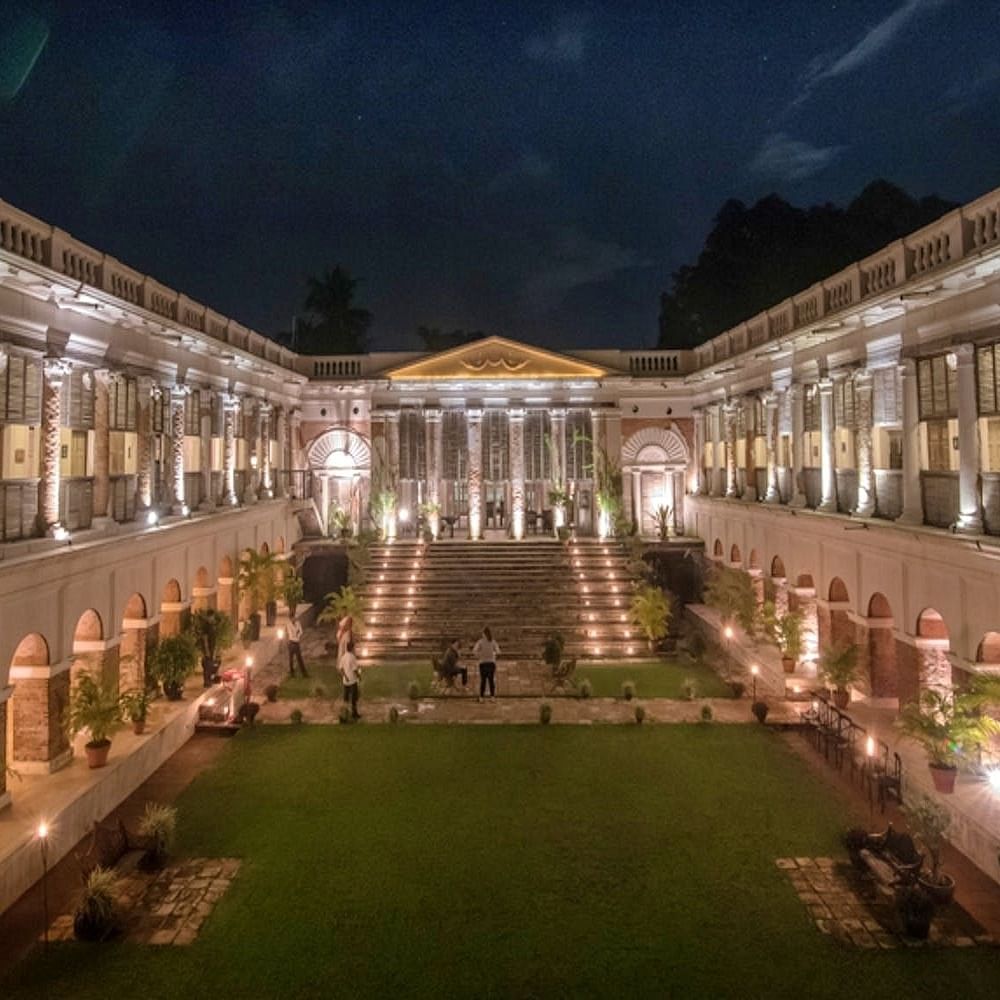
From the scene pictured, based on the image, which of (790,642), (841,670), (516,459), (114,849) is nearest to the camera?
(114,849)

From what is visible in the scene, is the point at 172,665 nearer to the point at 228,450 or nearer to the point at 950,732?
the point at 228,450

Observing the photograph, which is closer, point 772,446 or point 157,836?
point 157,836

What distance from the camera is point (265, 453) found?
2603cm

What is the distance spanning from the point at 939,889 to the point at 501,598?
16071mm

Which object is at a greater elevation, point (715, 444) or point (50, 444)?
point (715, 444)

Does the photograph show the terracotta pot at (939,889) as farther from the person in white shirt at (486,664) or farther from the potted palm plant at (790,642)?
the person in white shirt at (486,664)

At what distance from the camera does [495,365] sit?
30.2 m


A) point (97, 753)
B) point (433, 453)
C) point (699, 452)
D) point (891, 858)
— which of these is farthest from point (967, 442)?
point (433, 453)

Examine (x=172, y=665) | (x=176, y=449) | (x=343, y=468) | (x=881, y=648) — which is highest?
(x=343, y=468)

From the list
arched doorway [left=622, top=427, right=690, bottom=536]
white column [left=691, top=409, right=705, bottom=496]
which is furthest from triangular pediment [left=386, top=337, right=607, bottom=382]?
white column [left=691, top=409, right=705, bottom=496]

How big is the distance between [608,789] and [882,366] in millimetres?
9772

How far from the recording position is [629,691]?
16.9 meters

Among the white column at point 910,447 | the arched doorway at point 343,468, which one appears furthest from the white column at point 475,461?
the white column at point 910,447

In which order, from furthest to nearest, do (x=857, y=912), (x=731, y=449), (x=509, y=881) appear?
(x=731, y=449) < (x=509, y=881) < (x=857, y=912)
